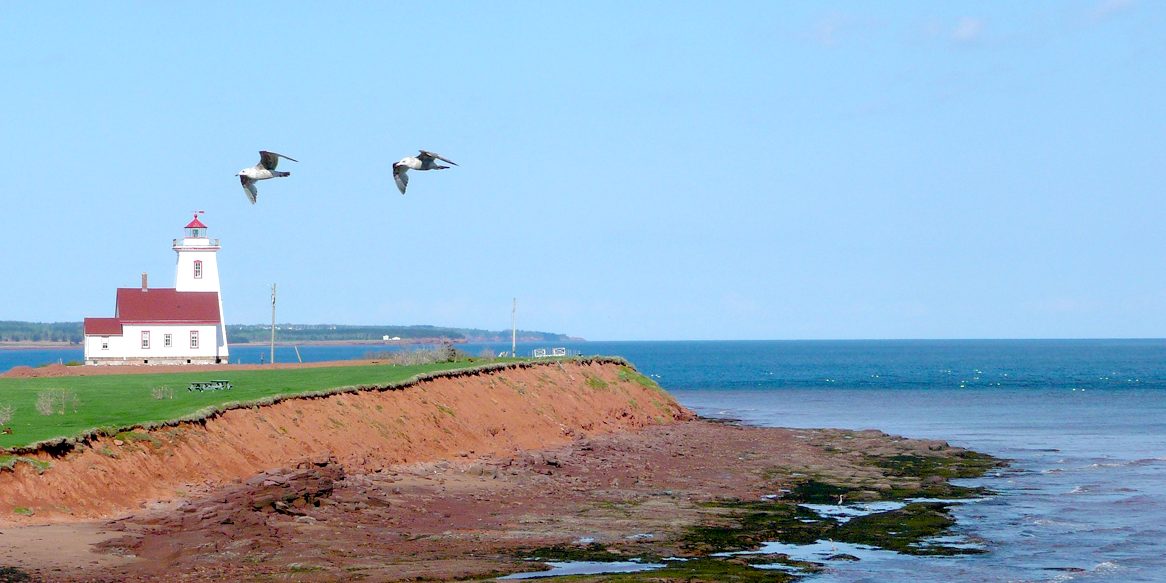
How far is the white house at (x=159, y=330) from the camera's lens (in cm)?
7631

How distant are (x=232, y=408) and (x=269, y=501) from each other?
7.48 metres

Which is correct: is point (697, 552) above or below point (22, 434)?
below

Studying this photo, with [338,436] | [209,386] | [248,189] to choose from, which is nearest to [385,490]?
[338,436]

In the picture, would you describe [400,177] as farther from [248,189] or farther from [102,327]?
[102,327]

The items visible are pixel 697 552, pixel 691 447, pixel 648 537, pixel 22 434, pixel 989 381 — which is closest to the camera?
pixel 697 552

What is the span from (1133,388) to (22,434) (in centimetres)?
9329

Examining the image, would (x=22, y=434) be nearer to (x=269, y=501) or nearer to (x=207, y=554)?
(x=269, y=501)

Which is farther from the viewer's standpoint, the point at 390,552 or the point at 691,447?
the point at 691,447

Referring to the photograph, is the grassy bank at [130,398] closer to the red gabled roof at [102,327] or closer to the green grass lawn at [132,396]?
the green grass lawn at [132,396]

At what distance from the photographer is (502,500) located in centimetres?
3002

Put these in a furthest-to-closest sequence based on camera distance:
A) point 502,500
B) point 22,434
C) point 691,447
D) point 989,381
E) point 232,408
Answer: point 989,381 < point 691,447 < point 232,408 < point 502,500 < point 22,434

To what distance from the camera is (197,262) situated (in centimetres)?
8206

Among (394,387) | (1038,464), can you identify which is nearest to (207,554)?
(394,387)

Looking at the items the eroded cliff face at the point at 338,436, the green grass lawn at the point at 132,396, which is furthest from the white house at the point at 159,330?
the eroded cliff face at the point at 338,436
